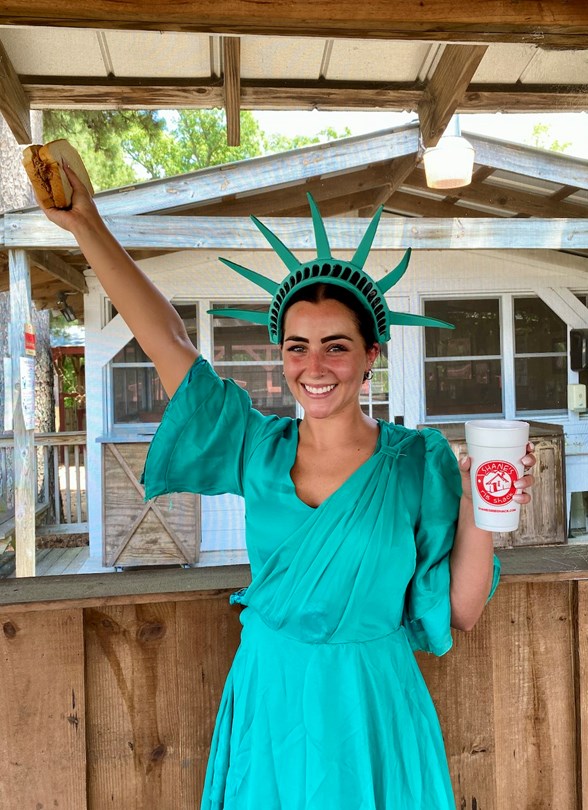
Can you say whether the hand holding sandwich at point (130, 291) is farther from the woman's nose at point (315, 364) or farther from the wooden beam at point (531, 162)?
the wooden beam at point (531, 162)

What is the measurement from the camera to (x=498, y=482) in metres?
1.00

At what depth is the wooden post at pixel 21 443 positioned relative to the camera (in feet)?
11.8

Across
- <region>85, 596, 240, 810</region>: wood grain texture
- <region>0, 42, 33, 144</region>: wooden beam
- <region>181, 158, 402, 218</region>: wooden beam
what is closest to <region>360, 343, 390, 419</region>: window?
<region>181, 158, 402, 218</region>: wooden beam

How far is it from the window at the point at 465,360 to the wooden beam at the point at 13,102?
422 centimetres

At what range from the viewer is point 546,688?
56.9 inches

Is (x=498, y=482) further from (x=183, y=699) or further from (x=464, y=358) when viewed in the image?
(x=464, y=358)

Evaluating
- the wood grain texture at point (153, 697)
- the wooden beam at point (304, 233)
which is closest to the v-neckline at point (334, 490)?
the wood grain texture at point (153, 697)

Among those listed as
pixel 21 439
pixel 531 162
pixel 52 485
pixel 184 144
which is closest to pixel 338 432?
pixel 21 439

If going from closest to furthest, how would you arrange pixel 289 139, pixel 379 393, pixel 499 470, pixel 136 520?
1. pixel 499 470
2. pixel 136 520
3. pixel 379 393
4. pixel 289 139

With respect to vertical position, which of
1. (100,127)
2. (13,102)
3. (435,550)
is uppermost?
(100,127)

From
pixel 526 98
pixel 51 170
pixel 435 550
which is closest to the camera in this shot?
pixel 435 550

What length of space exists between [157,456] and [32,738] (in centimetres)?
66

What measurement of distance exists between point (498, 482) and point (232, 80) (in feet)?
4.75

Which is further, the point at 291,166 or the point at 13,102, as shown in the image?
the point at 291,166
